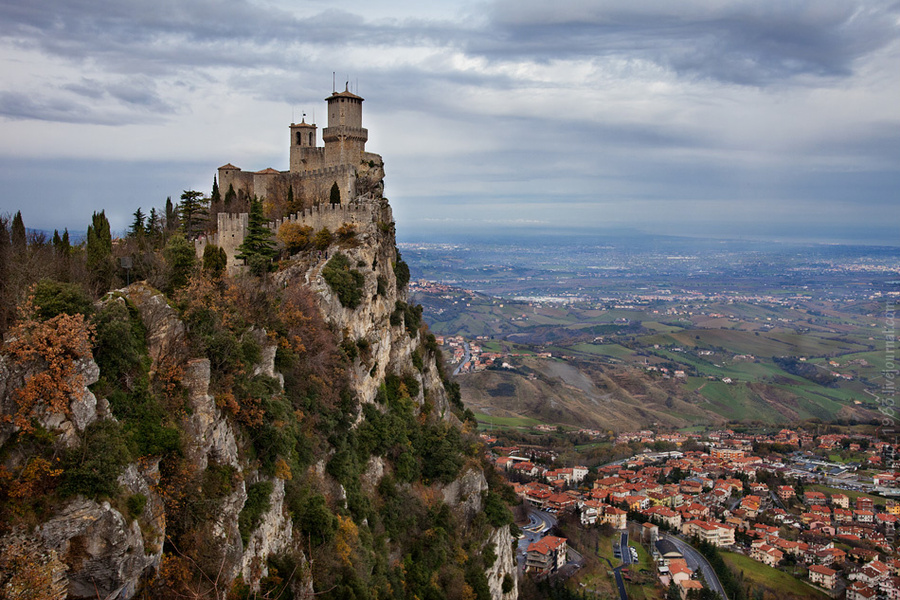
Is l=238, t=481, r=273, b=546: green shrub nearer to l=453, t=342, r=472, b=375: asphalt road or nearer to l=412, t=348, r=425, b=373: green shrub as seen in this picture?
l=412, t=348, r=425, b=373: green shrub

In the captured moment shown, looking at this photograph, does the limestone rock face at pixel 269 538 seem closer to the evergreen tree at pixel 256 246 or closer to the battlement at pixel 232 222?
the evergreen tree at pixel 256 246

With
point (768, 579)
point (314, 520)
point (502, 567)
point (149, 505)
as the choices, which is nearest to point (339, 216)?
point (314, 520)

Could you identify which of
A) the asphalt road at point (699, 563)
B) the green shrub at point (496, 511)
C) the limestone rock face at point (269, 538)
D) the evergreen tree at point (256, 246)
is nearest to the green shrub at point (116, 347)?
the limestone rock face at point (269, 538)

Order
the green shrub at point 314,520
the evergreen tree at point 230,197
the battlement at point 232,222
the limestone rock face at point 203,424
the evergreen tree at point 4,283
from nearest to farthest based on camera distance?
the limestone rock face at point 203,424 < the evergreen tree at point 4,283 < the green shrub at point 314,520 < the battlement at point 232,222 < the evergreen tree at point 230,197

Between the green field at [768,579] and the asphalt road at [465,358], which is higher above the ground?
the asphalt road at [465,358]

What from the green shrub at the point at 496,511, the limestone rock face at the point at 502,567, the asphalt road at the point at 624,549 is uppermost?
the green shrub at the point at 496,511

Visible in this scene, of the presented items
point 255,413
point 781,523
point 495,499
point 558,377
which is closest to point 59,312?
point 255,413
